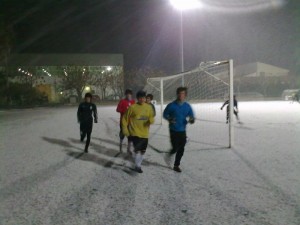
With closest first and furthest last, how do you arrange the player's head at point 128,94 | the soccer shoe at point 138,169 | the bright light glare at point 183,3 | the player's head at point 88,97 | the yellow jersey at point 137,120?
the yellow jersey at point 137,120, the soccer shoe at point 138,169, the player's head at point 128,94, the player's head at point 88,97, the bright light glare at point 183,3

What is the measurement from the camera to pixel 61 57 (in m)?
55.1

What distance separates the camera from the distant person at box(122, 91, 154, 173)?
22.0 ft

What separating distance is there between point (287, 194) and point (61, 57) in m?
53.7

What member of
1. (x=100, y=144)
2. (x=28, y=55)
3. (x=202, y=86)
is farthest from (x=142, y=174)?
(x=28, y=55)

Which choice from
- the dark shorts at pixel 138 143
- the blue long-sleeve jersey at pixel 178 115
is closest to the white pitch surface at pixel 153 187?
the dark shorts at pixel 138 143

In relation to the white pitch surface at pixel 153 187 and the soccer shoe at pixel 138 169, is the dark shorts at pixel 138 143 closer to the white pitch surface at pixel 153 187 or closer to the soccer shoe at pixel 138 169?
the soccer shoe at pixel 138 169

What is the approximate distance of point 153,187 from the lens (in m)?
5.73

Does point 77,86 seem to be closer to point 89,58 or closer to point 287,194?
point 89,58

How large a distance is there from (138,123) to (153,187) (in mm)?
1502

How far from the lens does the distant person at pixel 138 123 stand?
22.0 ft

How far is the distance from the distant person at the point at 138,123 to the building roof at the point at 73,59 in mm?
48784

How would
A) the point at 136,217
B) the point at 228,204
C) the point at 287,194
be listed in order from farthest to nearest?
the point at 287,194 → the point at 228,204 → the point at 136,217

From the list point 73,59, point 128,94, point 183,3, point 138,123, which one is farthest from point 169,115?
point 73,59

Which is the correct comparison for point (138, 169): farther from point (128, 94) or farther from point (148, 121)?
point (128, 94)
